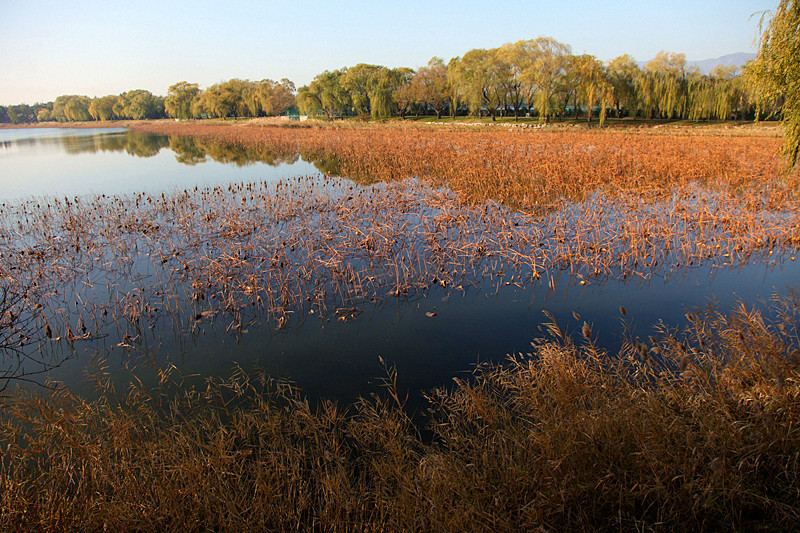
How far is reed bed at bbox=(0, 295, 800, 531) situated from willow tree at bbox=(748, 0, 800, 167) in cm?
478

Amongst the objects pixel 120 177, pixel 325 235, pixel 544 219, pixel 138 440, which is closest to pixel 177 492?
pixel 138 440

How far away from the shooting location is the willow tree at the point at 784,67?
6.38 metres

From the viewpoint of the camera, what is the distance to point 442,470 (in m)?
3.11

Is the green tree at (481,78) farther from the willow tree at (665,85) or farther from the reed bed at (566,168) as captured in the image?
the reed bed at (566,168)

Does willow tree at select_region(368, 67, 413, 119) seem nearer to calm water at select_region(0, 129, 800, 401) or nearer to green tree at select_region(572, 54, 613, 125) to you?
green tree at select_region(572, 54, 613, 125)

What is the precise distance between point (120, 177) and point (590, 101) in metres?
41.0

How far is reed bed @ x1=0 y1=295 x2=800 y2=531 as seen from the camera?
260 cm

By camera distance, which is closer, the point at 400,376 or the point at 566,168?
the point at 400,376

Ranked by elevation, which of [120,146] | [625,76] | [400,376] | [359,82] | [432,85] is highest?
[359,82]

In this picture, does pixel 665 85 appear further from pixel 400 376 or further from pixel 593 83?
pixel 400 376

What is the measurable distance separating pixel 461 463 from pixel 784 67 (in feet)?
27.2

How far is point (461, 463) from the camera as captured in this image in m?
3.33

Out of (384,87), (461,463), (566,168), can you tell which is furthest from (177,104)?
(461,463)

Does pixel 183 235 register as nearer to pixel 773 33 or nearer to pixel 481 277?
pixel 481 277
